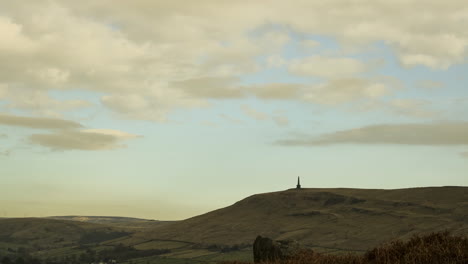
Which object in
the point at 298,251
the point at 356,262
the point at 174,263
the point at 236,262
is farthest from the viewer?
the point at 174,263

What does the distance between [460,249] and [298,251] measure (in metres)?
7.11

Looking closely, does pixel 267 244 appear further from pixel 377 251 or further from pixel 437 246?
pixel 437 246

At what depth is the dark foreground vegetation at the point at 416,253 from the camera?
14.8 meters

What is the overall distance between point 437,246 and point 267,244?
835 centimetres

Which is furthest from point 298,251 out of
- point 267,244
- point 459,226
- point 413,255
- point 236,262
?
point 459,226

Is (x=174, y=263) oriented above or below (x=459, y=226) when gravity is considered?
below

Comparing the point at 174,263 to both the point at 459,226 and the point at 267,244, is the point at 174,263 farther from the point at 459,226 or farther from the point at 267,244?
the point at 267,244

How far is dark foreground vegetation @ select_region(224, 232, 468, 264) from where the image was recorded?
1475cm

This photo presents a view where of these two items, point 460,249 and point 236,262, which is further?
Answer: point 236,262

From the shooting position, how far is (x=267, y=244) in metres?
22.3

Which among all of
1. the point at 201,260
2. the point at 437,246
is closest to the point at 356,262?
the point at 437,246

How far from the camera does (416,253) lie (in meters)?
15.1

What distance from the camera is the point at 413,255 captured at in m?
15.1

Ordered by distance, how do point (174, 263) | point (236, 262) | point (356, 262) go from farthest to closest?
point (174, 263), point (236, 262), point (356, 262)
